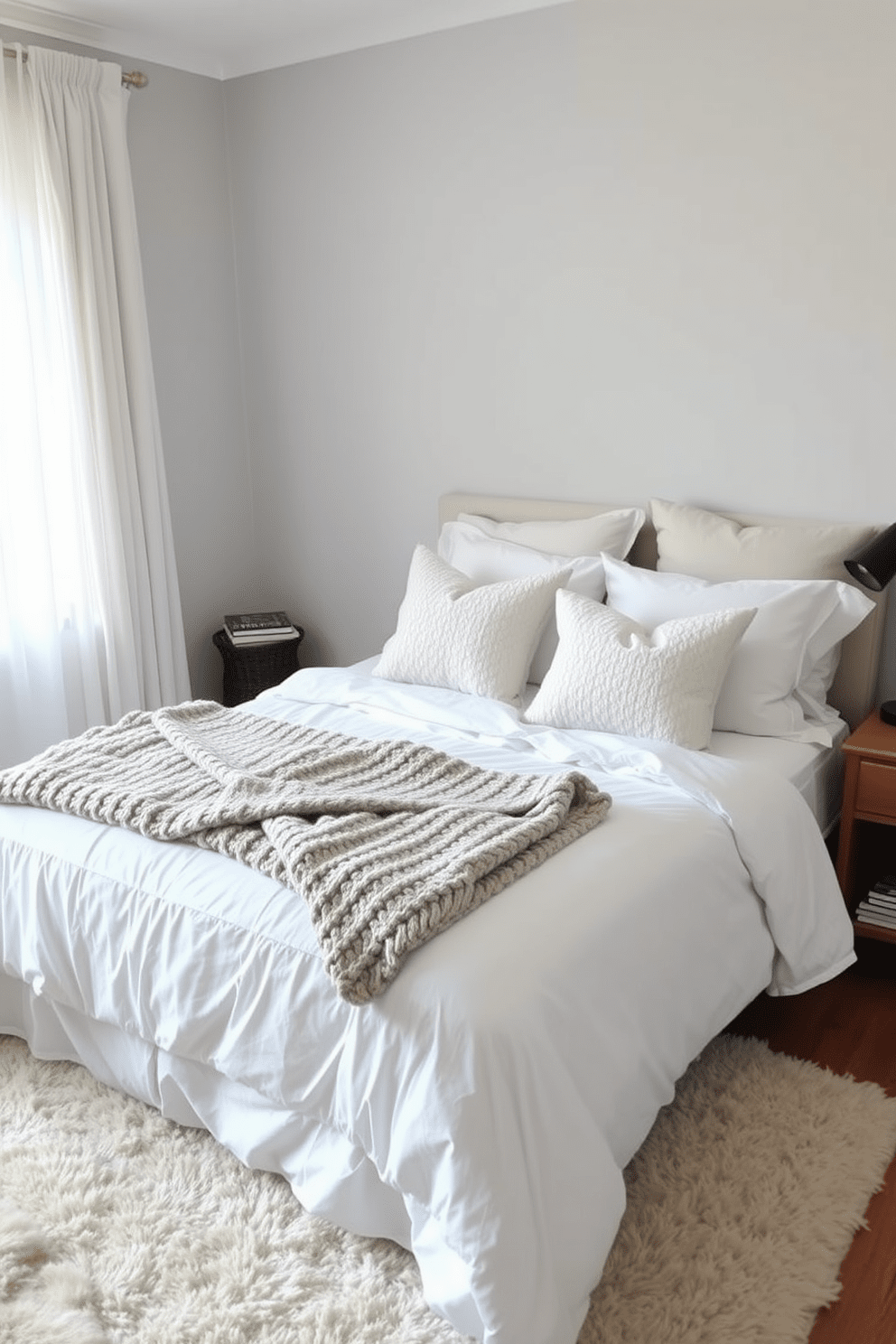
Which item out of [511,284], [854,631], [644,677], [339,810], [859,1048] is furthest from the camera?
[511,284]

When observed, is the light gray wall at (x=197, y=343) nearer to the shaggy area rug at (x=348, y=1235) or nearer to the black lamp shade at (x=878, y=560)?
the shaggy area rug at (x=348, y=1235)

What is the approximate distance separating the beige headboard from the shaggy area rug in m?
1.04

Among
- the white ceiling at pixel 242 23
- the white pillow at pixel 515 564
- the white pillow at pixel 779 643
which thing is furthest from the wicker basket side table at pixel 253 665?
the white ceiling at pixel 242 23

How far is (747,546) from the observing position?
2.97 metres

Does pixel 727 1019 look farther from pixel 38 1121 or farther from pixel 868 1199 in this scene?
pixel 38 1121

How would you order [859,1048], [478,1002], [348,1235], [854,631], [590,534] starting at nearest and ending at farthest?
[478,1002], [348,1235], [859,1048], [854,631], [590,534]

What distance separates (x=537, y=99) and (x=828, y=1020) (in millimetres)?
2579

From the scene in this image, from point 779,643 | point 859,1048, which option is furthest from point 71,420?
point 859,1048

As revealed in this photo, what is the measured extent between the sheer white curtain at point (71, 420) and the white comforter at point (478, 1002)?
1.16 meters

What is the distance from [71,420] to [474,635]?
1.46 metres

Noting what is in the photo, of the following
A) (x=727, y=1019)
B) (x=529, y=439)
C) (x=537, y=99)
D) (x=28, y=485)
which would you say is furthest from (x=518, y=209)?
(x=727, y=1019)

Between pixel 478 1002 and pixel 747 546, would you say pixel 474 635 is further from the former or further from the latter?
pixel 478 1002

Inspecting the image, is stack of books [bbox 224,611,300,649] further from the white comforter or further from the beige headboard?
the white comforter

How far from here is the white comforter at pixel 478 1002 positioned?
1.69 m
